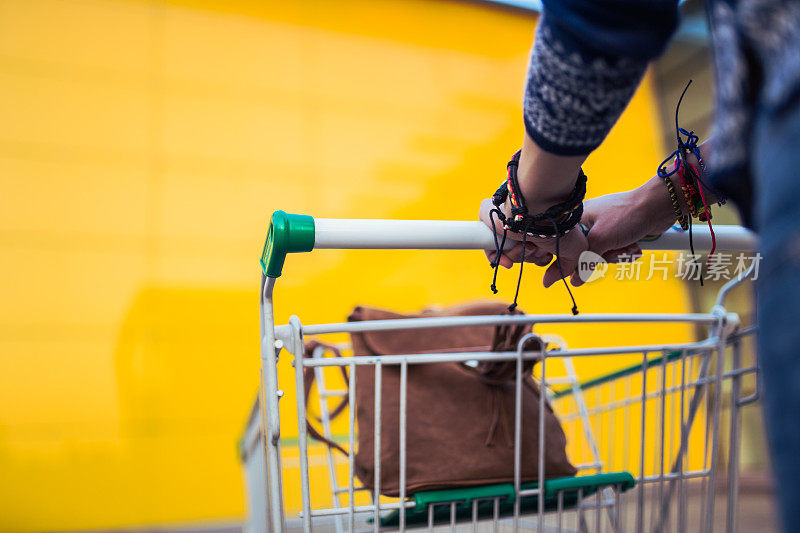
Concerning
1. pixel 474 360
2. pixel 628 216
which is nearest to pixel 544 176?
pixel 628 216

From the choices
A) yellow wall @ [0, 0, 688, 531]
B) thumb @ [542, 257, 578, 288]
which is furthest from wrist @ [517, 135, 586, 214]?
yellow wall @ [0, 0, 688, 531]

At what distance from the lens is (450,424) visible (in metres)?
0.93

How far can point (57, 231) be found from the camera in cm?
276

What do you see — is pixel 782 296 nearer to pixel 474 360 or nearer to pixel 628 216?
pixel 628 216

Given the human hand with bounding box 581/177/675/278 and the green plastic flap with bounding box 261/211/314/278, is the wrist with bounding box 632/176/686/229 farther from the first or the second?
the green plastic flap with bounding box 261/211/314/278

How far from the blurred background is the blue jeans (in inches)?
92.4

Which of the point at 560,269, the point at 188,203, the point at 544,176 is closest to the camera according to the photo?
the point at 544,176

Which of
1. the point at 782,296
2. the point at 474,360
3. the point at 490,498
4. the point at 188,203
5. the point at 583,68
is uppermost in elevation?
the point at 188,203

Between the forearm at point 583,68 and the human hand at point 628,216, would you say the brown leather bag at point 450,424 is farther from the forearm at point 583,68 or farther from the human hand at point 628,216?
the forearm at point 583,68

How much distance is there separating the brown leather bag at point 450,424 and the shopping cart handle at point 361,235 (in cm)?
24

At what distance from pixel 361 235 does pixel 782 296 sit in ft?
1.42

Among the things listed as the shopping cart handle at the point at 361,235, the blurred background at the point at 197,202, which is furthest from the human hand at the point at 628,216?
the blurred background at the point at 197,202

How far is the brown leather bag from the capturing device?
0.88m

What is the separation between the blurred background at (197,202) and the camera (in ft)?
8.79
